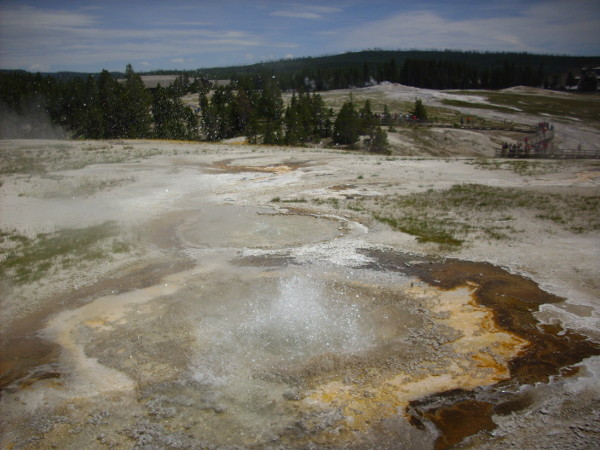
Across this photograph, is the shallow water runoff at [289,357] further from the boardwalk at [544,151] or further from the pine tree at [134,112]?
the pine tree at [134,112]

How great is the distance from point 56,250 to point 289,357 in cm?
1027

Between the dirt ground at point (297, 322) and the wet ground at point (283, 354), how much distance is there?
4 cm

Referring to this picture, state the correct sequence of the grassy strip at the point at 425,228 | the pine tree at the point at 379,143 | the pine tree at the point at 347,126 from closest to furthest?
1. the grassy strip at the point at 425,228
2. the pine tree at the point at 379,143
3. the pine tree at the point at 347,126

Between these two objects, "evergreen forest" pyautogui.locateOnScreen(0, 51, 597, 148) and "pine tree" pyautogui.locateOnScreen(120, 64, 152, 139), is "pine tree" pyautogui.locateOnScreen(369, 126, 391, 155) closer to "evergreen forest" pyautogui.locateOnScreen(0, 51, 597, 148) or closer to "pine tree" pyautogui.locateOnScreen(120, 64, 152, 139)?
"evergreen forest" pyautogui.locateOnScreen(0, 51, 597, 148)

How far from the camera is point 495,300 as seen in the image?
1144 centimetres

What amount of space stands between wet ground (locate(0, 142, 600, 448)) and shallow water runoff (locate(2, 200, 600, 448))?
3 centimetres

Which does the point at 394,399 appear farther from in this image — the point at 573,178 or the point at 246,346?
the point at 573,178

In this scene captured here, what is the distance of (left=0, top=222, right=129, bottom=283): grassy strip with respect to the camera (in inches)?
527

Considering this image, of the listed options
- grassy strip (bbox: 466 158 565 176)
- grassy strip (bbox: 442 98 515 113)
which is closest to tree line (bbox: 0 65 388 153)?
grassy strip (bbox: 466 158 565 176)

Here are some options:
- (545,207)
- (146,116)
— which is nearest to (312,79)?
(146,116)

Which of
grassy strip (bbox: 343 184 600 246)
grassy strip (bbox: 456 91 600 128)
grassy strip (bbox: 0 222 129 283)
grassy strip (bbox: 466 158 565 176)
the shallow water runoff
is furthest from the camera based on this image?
grassy strip (bbox: 456 91 600 128)

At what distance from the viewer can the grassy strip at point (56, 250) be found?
13383mm

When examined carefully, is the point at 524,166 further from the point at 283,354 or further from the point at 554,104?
the point at 554,104

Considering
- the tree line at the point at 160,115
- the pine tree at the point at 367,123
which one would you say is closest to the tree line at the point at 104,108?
the tree line at the point at 160,115
